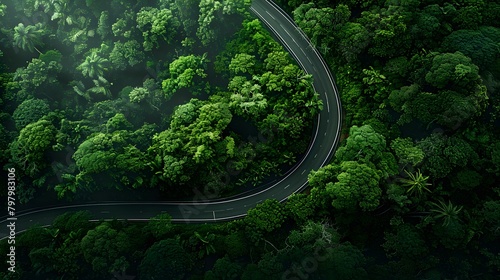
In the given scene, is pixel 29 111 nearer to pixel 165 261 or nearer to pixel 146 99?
pixel 146 99

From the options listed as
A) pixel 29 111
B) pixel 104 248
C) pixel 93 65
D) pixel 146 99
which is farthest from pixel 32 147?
pixel 104 248

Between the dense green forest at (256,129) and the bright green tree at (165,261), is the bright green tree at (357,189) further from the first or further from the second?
the bright green tree at (165,261)

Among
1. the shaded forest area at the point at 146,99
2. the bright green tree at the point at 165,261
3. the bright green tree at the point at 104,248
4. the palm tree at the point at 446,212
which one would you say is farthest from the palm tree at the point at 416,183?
the bright green tree at the point at 104,248

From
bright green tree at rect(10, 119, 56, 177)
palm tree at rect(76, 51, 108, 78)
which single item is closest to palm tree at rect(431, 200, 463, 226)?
palm tree at rect(76, 51, 108, 78)

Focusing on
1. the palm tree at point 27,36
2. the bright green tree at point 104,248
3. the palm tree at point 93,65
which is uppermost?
the palm tree at point 93,65

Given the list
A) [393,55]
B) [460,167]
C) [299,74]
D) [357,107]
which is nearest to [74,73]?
[299,74]

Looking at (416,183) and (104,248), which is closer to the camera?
(104,248)

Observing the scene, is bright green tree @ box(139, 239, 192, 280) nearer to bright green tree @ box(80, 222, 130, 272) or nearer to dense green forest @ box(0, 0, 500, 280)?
dense green forest @ box(0, 0, 500, 280)
